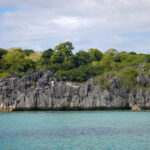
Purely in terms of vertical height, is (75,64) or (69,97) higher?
(75,64)

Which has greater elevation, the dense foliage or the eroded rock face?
the dense foliage

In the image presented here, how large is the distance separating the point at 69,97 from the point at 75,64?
968 inches

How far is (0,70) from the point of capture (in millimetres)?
88625

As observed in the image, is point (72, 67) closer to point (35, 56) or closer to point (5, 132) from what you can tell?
point (35, 56)

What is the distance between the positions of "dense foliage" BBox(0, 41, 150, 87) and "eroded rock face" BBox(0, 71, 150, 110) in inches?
195

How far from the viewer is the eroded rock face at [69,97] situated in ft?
235

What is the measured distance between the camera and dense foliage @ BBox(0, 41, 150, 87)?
8362 cm

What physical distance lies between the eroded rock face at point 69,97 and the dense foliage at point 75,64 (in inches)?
195

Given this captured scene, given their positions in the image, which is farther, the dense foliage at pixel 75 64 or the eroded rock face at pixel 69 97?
the dense foliage at pixel 75 64

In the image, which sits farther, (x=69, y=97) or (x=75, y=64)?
(x=75, y=64)

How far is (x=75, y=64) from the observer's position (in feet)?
314

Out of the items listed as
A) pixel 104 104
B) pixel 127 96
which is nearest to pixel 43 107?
pixel 104 104

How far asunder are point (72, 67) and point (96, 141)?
63098 mm

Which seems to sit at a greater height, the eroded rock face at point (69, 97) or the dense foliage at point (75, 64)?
the dense foliage at point (75, 64)
